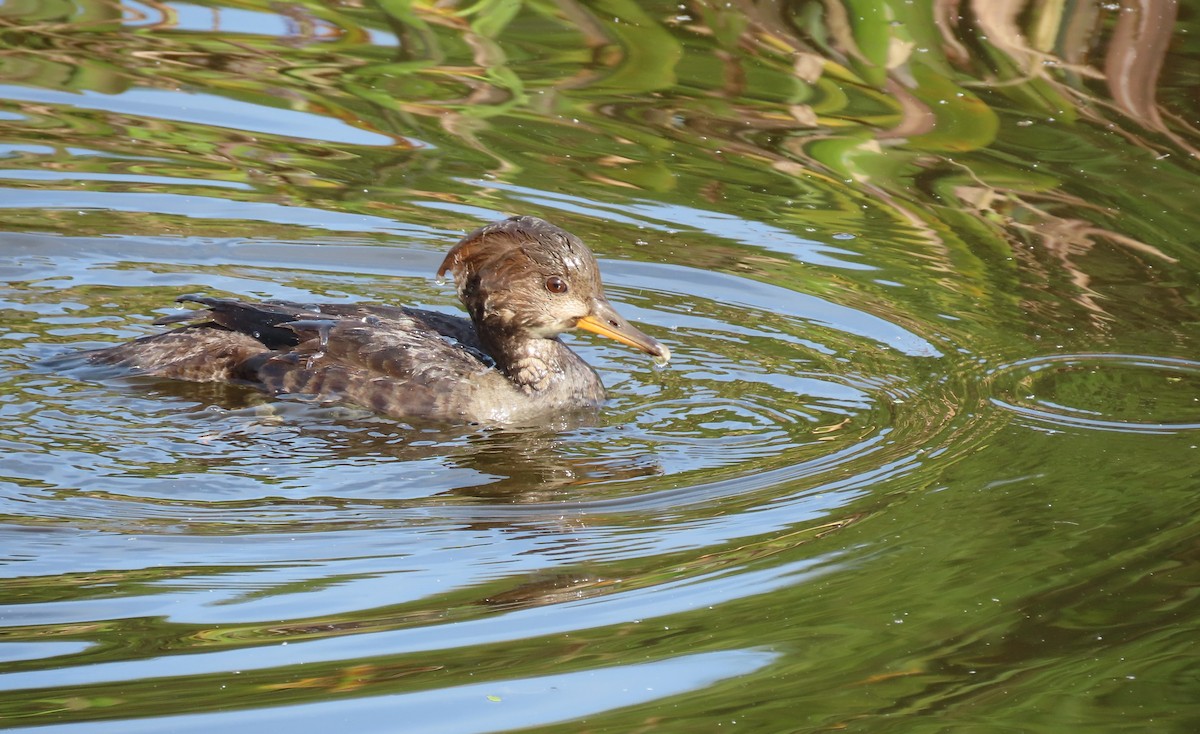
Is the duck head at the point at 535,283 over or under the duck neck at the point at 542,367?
over

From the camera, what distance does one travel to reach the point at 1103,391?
23.1 ft

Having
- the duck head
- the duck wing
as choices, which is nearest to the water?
the duck wing

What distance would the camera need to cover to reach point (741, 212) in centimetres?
941

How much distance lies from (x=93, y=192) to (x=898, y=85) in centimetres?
506

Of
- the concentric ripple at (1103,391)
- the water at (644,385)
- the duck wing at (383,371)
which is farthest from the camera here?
the duck wing at (383,371)

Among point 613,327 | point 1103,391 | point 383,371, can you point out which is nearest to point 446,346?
point 383,371

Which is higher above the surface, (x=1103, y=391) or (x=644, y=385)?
(x=1103, y=391)

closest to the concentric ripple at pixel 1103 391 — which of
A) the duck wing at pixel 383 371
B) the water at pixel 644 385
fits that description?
the water at pixel 644 385

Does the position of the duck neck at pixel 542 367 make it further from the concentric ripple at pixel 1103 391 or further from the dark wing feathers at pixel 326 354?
the concentric ripple at pixel 1103 391

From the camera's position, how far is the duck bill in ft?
23.7

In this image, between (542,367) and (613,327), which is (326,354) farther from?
(613,327)

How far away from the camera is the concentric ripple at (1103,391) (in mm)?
6707

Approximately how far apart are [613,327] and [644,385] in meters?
0.39

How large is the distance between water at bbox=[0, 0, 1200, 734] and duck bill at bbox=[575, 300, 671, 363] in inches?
10.8
